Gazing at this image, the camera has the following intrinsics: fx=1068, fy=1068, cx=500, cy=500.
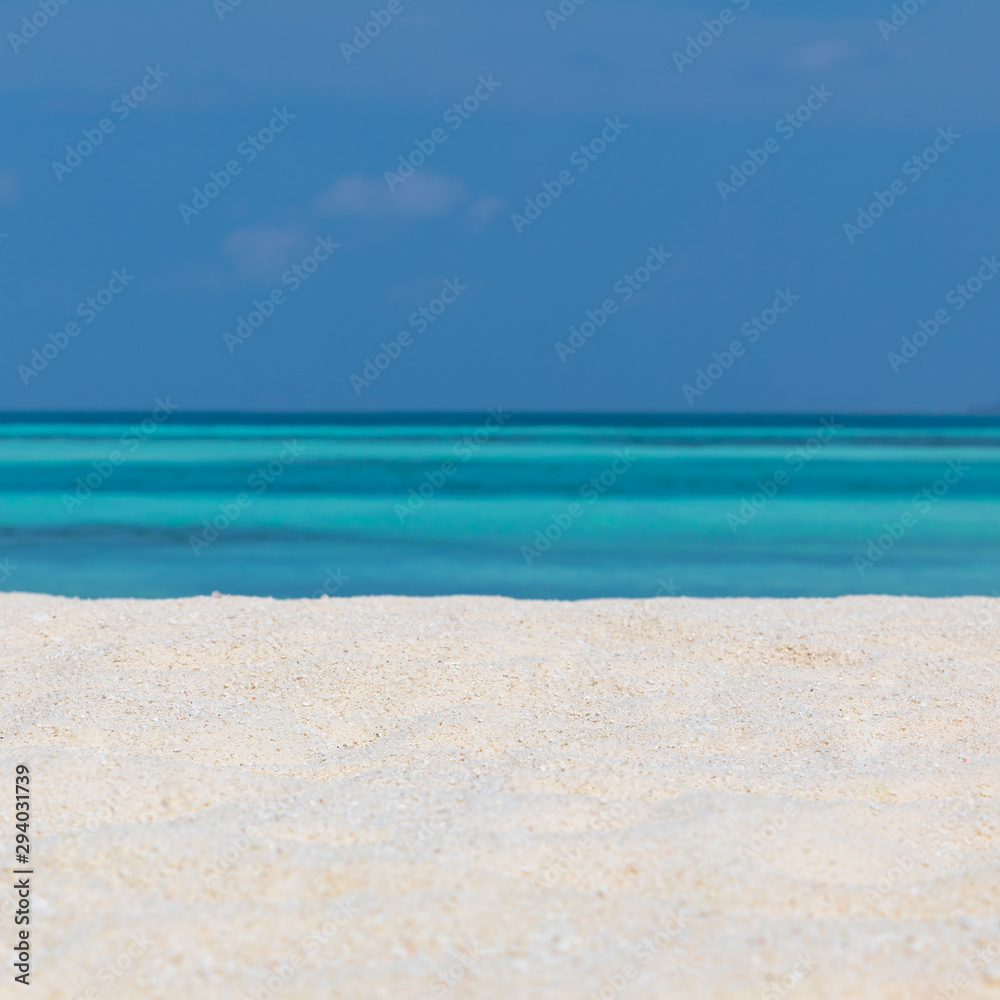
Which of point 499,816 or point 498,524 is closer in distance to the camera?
point 499,816

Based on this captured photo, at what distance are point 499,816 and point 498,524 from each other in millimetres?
16277

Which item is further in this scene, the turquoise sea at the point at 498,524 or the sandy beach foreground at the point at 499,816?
the turquoise sea at the point at 498,524

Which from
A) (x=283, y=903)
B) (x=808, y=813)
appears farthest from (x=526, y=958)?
(x=808, y=813)

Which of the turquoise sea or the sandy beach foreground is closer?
the sandy beach foreground

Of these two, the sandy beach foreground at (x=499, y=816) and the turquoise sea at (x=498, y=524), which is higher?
the turquoise sea at (x=498, y=524)

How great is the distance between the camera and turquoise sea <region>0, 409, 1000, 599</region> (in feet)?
44.2

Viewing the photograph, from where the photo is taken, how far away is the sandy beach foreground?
8.45ft

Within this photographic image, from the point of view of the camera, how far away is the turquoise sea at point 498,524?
13484mm

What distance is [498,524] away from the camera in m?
19.6

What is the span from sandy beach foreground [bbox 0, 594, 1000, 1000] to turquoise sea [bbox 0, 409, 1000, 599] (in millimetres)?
6658

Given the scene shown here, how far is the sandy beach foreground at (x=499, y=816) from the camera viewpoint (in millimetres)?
2576

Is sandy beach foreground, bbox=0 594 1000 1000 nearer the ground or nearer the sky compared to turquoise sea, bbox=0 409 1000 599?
nearer the ground

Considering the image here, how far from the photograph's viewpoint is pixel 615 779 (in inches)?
150

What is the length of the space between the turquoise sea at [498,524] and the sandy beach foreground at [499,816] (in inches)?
262
